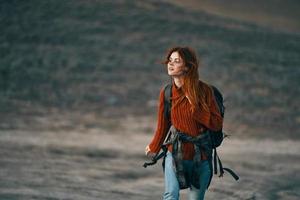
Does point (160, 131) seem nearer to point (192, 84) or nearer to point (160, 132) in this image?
point (160, 132)

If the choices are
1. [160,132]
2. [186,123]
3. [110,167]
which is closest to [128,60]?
[110,167]

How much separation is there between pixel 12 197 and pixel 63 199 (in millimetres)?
544

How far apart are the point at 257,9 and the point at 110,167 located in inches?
726

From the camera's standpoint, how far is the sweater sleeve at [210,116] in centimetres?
538

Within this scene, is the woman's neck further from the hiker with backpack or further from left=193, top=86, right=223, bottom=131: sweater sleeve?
left=193, top=86, right=223, bottom=131: sweater sleeve

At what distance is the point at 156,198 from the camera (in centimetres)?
941

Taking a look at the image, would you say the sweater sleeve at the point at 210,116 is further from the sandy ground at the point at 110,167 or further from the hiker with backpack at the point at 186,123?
the sandy ground at the point at 110,167

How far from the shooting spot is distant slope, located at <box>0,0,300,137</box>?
2039 centimetres

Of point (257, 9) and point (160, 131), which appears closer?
point (160, 131)

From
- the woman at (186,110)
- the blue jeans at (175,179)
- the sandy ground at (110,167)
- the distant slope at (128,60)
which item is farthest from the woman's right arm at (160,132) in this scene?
the distant slope at (128,60)

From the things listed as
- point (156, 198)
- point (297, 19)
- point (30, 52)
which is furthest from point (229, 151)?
point (297, 19)

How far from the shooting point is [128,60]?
2436 cm

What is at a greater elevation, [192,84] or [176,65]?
[176,65]

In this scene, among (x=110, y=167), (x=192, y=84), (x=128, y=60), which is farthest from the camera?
(x=128, y=60)
